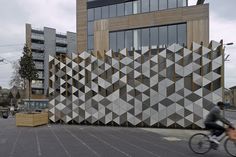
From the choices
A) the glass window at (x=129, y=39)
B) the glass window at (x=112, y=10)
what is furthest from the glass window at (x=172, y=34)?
the glass window at (x=112, y=10)

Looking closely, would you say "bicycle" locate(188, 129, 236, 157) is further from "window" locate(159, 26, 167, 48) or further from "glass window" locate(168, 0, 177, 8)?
"glass window" locate(168, 0, 177, 8)

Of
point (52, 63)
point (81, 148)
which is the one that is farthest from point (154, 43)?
point (81, 148)

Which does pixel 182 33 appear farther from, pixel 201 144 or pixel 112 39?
pixel 201 144

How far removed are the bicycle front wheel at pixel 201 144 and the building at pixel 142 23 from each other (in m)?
26.8

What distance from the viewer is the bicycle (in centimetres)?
1163

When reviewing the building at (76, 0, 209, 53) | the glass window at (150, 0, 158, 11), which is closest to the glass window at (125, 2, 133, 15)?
the building at (76, 0, 209, 53)

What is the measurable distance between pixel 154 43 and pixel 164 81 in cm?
1849

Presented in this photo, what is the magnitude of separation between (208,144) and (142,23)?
32860 mm

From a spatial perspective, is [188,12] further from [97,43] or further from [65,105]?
[65,105]

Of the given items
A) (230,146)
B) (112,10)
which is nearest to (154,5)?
(112,10)

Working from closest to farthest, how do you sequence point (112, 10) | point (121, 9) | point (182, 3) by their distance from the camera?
1. point (182, 3)
2. point (121, 9)
3. point (112, 10)

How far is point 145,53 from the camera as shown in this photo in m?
25.6

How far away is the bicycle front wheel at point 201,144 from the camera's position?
11.9 m

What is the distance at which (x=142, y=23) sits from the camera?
43719 millimetres
